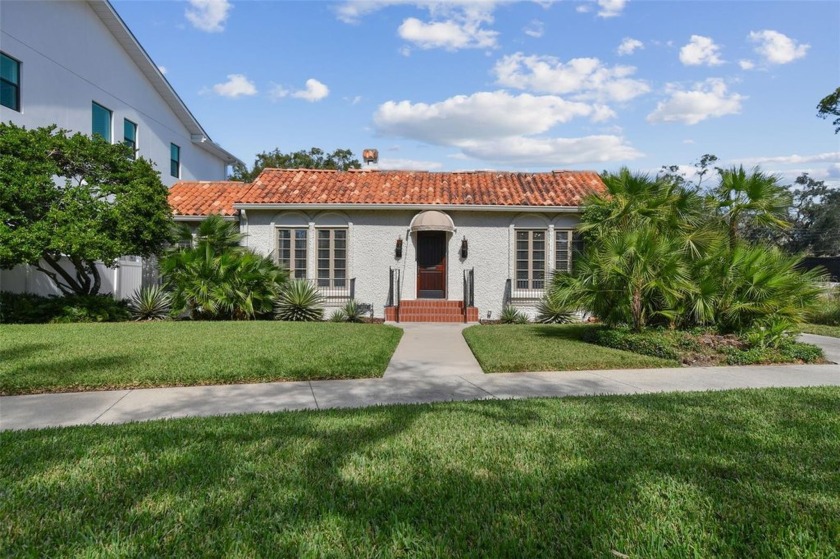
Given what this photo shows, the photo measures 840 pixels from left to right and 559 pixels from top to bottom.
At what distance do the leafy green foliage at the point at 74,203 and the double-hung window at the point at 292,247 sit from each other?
11.3 feet

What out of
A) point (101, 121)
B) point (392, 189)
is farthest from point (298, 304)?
point (101, 121)

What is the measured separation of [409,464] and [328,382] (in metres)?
3.39

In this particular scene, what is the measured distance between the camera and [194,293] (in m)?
13.7

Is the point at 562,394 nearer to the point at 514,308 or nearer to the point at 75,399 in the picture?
the point at 75,399

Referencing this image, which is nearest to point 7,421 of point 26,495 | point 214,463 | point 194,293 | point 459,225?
point 26,495

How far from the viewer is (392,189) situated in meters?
17.2

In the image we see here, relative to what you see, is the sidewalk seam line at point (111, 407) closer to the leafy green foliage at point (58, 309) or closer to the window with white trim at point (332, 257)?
the leafy green foliage at point (58, 309)

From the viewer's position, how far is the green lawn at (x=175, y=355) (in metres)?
6.62

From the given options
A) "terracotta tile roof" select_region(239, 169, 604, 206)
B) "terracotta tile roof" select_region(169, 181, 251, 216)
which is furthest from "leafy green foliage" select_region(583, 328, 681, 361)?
"terracotta tile roof" select_region(169, 181, 251, 216)

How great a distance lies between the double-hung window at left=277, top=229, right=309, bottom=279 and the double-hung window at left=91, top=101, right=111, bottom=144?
681cm

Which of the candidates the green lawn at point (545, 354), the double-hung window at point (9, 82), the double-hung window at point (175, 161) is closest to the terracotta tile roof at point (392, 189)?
the double-hung window at point (175, 161)

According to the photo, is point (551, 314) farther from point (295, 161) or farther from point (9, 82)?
point (295, 161)

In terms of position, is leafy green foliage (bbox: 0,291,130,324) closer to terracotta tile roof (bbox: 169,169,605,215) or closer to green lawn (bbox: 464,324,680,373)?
terracotta tile roof (bbox: 169,169,605,215)

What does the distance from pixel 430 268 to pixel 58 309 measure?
1038 centimetres
